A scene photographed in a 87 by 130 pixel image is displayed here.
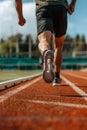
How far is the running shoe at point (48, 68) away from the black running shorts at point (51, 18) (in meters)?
0.71

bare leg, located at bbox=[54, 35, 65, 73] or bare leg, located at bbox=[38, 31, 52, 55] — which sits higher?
bare leg, located at bbox=[38, 31, 52, 55]

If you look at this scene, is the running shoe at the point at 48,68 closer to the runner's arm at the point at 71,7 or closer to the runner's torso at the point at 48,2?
the runner's torso at the point at 48,2

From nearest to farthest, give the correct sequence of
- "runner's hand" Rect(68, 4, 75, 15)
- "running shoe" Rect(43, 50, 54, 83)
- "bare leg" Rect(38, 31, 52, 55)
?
"running shoe" Rect(43, 50, 54, 83)
"bare leg" Rect(38, 31, 52, 55)
"runner's hand" Rect(68, 4, 75, 15)

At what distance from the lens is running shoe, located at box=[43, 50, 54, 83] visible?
4.77 metres

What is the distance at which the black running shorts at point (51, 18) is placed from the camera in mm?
5562

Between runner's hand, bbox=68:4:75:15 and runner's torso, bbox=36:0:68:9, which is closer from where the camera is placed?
runner's torso, bbox=36:0:68:9

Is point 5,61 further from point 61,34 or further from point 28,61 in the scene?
point 61,34

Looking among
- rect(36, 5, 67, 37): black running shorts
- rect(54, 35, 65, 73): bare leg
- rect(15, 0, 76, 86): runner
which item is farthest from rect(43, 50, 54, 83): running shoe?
rect(54, 35, 65, 73): bare leg

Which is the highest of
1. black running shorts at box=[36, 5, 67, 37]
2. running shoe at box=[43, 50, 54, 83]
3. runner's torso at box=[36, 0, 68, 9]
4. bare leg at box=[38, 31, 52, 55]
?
runner's torso at box=[36, 0, 68, 9]

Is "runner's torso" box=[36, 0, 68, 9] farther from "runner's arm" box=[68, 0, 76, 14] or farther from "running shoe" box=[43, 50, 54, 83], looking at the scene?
"running shoe" box=[43, 50, 54, 83]

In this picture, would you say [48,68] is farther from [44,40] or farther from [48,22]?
[48,22]

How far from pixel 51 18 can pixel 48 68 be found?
1.31 meters

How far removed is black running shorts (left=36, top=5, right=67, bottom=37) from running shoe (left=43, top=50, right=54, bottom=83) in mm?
711

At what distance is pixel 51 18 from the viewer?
5871mm
